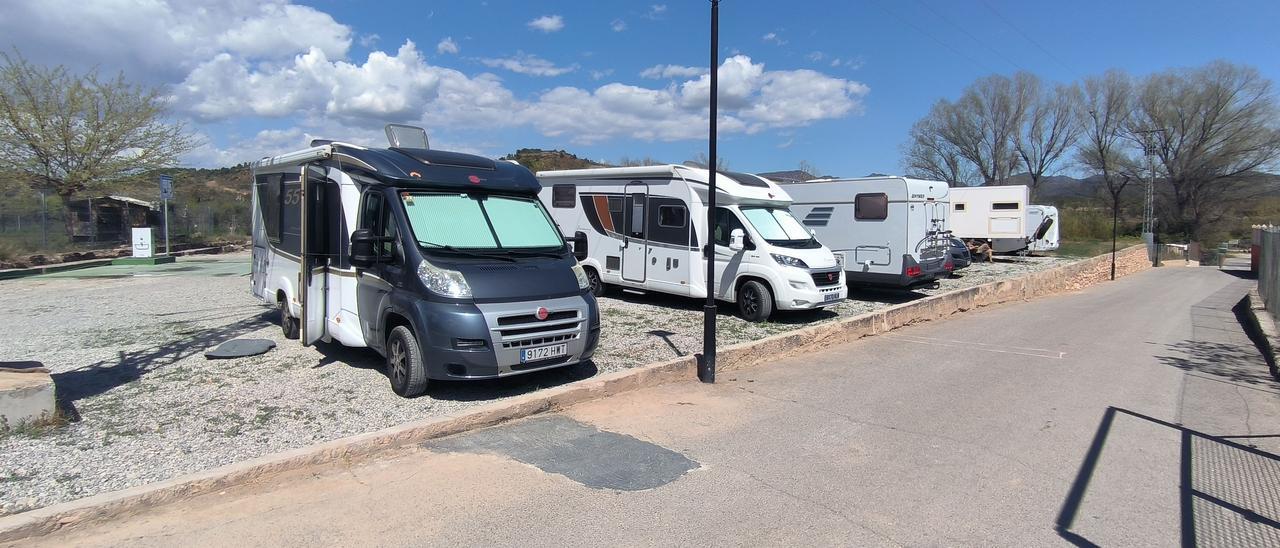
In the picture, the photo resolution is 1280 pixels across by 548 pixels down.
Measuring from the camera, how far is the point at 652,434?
5.57 m

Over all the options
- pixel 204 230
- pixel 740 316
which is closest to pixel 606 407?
pixel 740 316

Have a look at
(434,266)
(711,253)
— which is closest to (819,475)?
(711,253)

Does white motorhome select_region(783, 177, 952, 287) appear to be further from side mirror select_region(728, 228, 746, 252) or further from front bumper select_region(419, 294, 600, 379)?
front bumper select_region(419, 294, 600, 379)

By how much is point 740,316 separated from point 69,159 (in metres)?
24.5

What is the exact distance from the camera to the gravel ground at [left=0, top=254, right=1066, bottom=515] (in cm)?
458

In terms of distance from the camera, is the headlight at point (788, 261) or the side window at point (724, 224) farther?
the side window at point (724, 224)

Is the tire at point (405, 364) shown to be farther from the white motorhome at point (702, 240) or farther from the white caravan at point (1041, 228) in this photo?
the white caravan at point (1041, 228)

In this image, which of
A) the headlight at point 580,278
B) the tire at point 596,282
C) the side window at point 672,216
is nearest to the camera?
the headlight at point 580,278

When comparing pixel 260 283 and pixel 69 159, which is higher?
pixel 69 159

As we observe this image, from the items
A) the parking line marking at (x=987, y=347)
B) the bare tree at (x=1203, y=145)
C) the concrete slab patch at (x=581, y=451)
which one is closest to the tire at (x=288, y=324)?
the concrete slab patch at (x=581, y=451)

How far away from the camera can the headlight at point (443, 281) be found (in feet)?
19.8

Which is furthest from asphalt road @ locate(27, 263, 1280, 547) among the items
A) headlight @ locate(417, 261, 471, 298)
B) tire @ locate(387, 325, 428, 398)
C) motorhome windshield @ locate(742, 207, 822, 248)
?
motorhome windshield @ locate(742, 207, 822, 248)

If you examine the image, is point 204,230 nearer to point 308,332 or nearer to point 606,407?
point 308,332

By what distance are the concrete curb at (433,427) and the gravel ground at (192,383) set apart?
1.21ft
